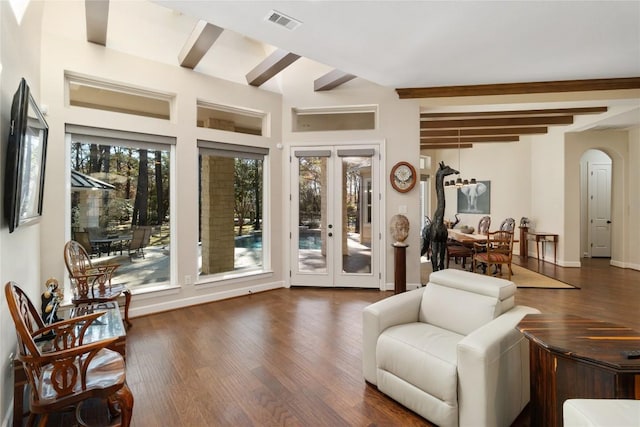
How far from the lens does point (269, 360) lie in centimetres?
271

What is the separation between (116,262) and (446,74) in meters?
5.00

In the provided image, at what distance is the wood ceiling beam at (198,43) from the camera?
3395 millimetres

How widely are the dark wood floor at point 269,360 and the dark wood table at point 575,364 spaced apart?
0.52 m

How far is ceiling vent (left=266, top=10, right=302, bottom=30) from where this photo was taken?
9.28 ft

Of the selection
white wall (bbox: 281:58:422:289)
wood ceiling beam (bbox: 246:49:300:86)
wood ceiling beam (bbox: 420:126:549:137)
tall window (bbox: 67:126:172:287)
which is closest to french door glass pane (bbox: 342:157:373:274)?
white wall (bbox: 281:58:422:289)

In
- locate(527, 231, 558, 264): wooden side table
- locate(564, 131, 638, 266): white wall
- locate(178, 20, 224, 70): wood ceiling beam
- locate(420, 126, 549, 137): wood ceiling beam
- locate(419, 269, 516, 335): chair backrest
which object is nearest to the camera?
locate(419, 269, 516, 335): chair backrest

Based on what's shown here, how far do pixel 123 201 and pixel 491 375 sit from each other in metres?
4.17

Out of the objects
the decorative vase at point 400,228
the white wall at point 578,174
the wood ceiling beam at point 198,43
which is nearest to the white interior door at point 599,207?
the white wall at point 578,174

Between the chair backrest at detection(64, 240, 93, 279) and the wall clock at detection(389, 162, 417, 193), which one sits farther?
the wall clock at detection(389, 162, 417, 193)

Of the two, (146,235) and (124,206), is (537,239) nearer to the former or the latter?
(146,235)

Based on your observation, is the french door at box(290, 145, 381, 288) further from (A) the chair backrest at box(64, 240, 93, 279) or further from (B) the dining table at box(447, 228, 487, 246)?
(A) the chair backrest at box(64, 240, 93, 279)

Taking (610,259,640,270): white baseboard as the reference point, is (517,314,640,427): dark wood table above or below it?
above

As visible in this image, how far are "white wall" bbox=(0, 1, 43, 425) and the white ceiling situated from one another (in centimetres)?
113

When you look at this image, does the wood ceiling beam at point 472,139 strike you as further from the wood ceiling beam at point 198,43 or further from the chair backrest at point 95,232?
the chair backrest at point 95,232
